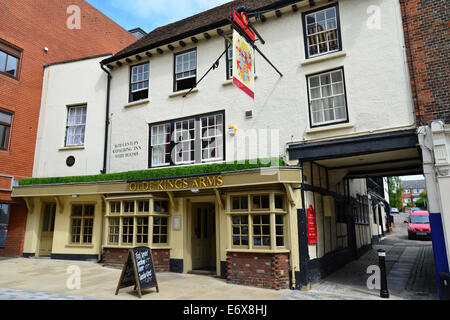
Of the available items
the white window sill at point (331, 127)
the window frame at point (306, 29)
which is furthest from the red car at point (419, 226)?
the window frame at point (306, 29)

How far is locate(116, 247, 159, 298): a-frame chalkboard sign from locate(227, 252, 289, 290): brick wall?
8.04 feet

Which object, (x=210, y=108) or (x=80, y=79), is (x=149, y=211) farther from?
(x=80, y=79)

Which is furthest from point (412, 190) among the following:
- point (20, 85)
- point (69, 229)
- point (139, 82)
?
point (20, 85)

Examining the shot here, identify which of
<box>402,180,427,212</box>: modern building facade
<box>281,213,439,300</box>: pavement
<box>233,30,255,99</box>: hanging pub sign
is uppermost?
<box>402,180,427,212</box>: modern building facade

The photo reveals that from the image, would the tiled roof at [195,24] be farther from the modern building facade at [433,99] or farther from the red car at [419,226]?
the red car at [419,226]

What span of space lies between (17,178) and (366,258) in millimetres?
16618

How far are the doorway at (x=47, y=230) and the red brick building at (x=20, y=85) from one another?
0.79 meters

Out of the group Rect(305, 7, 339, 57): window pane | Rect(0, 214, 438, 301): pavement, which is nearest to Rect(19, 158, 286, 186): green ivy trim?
Rect(0, 214, 438, 301): pavement

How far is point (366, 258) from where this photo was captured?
15.3m

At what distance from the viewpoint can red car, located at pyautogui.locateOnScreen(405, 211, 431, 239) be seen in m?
22.3

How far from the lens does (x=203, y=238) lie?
41.0 ft

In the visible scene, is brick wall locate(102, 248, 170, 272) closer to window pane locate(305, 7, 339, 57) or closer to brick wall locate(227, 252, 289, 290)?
brick wall locate(227, 252, 289, 290)

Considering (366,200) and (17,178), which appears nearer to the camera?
(17,178)
